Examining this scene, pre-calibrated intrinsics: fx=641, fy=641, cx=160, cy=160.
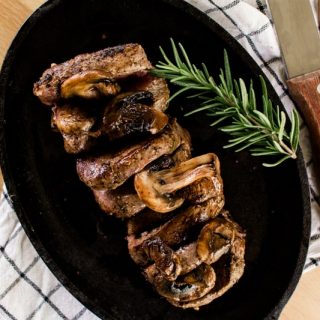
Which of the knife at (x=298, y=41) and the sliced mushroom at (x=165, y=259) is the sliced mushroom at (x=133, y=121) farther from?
the knife at (x=298, y=41)

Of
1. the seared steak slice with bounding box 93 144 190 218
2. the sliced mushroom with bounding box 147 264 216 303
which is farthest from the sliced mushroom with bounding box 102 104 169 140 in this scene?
the sliced mushroom with bounding box 147 264 216 303

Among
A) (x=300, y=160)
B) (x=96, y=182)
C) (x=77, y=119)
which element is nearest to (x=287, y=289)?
(x=300, y=160)

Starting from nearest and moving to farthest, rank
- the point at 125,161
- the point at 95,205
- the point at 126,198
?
1. the point at 125,161
2. the point at 126,198
3. the point at 95,205

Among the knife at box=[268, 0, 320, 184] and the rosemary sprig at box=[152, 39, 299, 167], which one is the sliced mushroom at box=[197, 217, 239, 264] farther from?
the knife at box=[268, 0, 320, 184]

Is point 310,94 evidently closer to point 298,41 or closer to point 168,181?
point 298,41

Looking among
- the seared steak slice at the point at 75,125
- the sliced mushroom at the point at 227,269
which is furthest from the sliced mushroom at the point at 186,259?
the seared steak slice at the point at 75,125

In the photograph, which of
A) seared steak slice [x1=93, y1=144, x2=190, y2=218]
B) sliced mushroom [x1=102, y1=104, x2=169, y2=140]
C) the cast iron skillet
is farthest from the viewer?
the cast iron skillet

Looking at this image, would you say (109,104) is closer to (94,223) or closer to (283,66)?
(94,223)

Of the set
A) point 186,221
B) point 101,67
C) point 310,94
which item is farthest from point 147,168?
point 310,94
